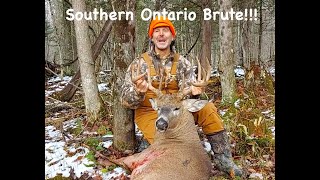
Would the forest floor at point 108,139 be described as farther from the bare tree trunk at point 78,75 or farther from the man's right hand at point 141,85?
the man's right hand at point 141,85

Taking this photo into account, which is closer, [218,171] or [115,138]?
[218,171]

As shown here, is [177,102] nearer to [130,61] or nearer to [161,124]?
[161,124]

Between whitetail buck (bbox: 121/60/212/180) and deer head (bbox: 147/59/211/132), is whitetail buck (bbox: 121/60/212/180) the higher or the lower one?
the lower one

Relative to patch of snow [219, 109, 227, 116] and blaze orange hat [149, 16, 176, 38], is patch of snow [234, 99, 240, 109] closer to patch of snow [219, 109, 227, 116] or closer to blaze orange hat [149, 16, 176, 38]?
patch of snow [219, 109, 227, 116]

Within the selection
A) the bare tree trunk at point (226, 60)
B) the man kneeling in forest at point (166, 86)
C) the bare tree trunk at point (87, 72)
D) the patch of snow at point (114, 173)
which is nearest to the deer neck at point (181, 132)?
the man kneeling in forest at point (166, 86)

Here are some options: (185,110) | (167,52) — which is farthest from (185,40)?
(185,110)

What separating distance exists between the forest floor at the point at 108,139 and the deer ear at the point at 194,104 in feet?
2.15

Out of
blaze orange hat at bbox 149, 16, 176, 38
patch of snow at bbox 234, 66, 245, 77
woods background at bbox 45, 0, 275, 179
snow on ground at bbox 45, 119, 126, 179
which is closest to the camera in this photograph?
blaze orange hat at bbox 149, 16, 176, 38

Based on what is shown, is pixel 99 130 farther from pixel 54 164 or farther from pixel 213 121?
pixel 213 121

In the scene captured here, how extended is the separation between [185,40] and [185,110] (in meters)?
2.33

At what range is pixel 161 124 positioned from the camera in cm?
401

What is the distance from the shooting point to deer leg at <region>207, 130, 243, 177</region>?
4.63m

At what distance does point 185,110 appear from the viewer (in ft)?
14.5

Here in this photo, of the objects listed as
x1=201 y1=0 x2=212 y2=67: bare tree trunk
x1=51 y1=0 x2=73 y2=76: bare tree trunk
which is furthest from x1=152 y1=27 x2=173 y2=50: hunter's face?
x1=201 y1=0 x2=212 y2=67: bare tree trunk
